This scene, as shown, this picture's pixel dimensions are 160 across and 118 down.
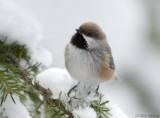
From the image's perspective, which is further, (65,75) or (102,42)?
(102,42)

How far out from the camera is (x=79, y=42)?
3.27 m

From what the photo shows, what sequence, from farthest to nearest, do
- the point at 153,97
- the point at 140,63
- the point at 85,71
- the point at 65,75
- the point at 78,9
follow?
the point at 78,9 → the point at 140,63 → the point at 153,97 → the point at 85,71 → the point at 65,75

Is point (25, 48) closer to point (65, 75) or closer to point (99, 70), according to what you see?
point (65, 75)

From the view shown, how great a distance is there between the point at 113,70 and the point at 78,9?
431 cm

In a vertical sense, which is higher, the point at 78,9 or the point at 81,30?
the point at 78,9

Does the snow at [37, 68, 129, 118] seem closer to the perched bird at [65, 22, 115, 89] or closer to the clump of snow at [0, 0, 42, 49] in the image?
the clump of snow at [0, 0, 42, 49]

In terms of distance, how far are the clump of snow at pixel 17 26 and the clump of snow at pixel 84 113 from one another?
47cm

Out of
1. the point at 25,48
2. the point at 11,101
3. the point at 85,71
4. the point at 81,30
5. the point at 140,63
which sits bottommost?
the point at 11,101

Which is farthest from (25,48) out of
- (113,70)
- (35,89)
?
(113,70)

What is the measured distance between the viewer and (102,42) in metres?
3.39

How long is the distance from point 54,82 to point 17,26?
36 centimetres

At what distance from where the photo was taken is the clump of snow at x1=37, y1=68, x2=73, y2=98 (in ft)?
8.20

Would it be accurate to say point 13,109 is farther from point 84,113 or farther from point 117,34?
point 117,34

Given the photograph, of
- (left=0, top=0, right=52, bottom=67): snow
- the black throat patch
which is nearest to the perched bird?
the black throat patch
